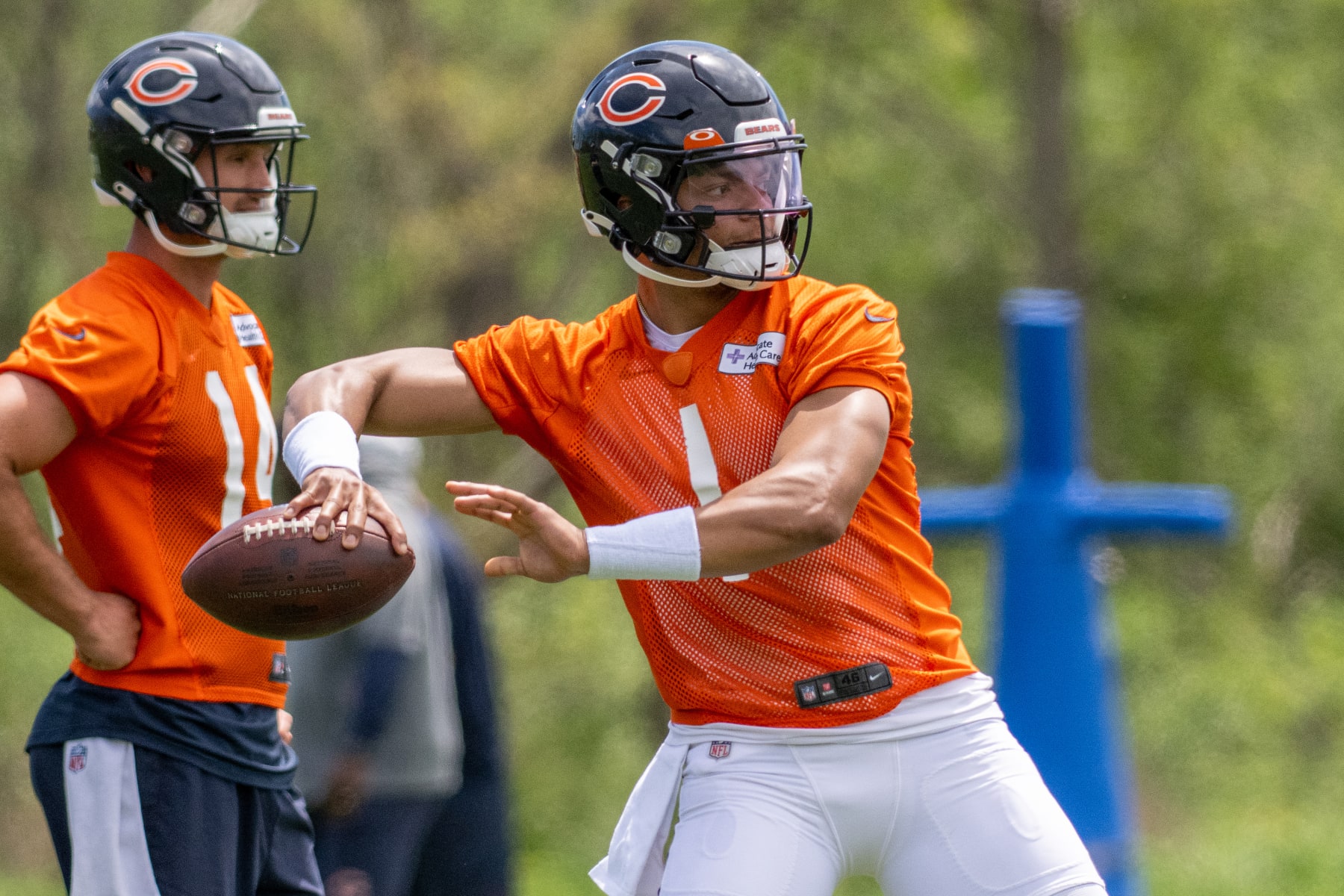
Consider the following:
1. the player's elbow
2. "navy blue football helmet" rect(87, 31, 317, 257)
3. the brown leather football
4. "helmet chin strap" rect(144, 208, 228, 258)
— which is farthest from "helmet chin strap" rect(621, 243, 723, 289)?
"helmet chin strap" rect(144, 208, 228, 258)

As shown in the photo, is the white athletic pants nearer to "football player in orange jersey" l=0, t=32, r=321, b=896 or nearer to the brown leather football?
the brown leather football

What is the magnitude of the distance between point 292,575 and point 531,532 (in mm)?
476

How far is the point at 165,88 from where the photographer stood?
3645 mm

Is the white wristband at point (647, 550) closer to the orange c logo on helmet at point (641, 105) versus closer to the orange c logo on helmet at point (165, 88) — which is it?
the orange c logo on helmet at point (641, 105)

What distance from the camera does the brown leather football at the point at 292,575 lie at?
2898mm

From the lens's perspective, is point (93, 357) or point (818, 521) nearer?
point (818, 521)

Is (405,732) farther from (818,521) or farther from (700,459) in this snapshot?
(818,521)

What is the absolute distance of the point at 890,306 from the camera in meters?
3.22

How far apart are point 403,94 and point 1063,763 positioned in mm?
7112

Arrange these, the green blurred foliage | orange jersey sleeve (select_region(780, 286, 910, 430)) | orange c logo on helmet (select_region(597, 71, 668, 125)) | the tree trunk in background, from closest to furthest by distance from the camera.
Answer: orange jersey sleeve (select_region(780, 286, 910, 430)) → orange c logo on helmet (select_region(597, 71, 668, 125)) → the green blurred foliage → the tree trunk in background

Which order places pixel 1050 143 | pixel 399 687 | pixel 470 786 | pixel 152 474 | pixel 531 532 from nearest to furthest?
pixel 531 532 < pixel 152 474 < pixel 399 687 < pixel 470 786 < pixel 1050 143

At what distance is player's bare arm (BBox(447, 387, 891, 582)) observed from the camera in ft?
8.89

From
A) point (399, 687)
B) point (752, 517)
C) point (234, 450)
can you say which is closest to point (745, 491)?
point (752, 517)

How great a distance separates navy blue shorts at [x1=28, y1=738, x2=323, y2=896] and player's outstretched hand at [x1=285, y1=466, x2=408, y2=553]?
0.78 metres
